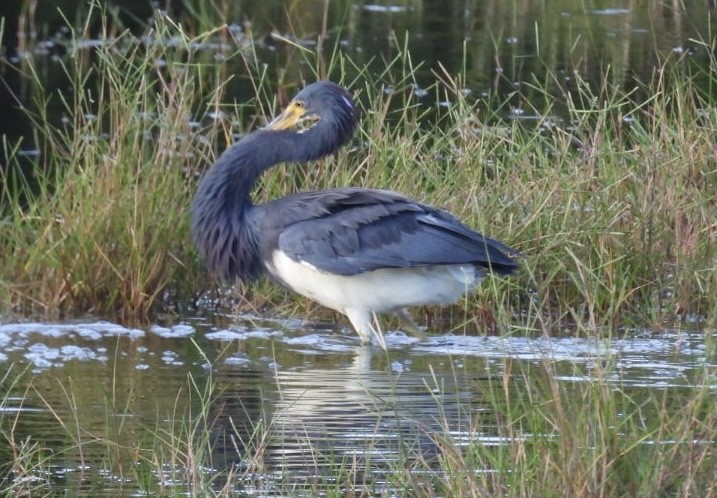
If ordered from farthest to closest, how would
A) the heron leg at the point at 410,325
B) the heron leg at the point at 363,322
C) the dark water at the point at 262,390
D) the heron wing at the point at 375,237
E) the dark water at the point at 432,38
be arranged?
the dark water at the point at 432,38
the heron leg at the point at 410,325
the heron leg at the point at 363,322
the heron wing at the point at 375,237
the dark water at the point at 262,390

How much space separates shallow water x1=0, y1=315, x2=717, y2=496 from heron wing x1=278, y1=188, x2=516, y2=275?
17.6 inches

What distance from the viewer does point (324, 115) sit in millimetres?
7977

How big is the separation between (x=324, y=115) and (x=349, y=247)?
3.17 ft

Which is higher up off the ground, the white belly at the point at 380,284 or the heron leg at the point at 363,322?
the white belly at the point at 380,284

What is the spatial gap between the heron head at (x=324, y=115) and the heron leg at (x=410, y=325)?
3.11 ft

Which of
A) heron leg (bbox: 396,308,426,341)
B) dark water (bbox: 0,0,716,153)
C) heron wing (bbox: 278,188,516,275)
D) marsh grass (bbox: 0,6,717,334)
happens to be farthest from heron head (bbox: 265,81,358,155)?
dark water (bbox: 0,0,716,153)

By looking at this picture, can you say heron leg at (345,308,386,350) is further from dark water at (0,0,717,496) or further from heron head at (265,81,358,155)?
heron head at (265,81,358,155)

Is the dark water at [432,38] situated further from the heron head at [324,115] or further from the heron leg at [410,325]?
the heron leg at [410,325]

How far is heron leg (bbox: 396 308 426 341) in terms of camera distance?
7609 millimetres

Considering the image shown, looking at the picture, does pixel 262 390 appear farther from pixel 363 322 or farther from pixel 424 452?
pixel 424 452

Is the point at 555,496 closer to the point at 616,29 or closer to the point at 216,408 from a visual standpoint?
the point at 216,408

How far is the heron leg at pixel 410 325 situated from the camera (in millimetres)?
7609

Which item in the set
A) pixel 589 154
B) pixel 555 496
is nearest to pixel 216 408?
pixel 555 496

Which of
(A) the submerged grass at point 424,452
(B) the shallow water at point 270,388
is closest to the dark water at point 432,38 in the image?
(B) the shallow water at point 270,388
